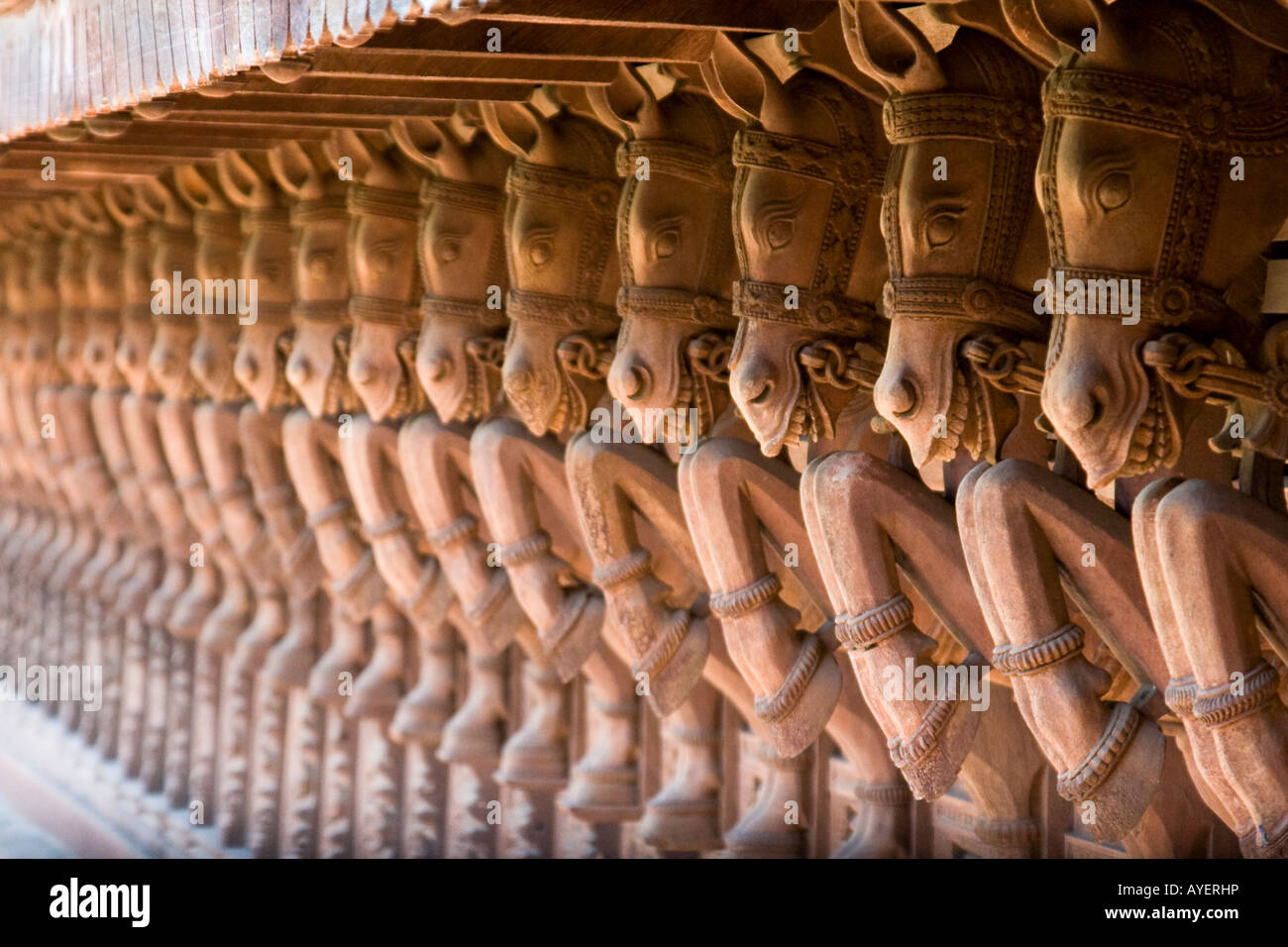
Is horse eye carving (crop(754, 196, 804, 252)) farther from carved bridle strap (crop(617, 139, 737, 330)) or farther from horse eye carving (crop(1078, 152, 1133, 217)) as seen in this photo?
horse eye carving (crop(1078, 152, 1133, 217))

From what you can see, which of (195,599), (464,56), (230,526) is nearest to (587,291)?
(464,56)

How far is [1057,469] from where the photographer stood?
4.95 meters

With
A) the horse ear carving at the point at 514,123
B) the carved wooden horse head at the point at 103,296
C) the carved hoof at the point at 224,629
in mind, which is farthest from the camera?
the carved wooden horse head at the point at 103,296

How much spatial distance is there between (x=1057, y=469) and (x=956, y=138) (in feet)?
2.79

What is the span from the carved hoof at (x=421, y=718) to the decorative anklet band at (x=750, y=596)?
171 inches

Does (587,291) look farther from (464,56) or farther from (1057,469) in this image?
(1057,469)

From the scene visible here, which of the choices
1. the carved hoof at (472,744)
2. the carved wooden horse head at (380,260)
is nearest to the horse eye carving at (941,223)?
the carved wooden horse head at (380,260)

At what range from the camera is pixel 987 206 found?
481 cm

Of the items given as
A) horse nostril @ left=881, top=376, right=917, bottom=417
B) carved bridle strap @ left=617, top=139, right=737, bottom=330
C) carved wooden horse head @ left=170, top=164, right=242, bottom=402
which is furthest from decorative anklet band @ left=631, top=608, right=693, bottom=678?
carved wooden horse head @ left=170, top=164, right=242, bottom=402

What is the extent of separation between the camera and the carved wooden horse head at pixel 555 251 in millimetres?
6832

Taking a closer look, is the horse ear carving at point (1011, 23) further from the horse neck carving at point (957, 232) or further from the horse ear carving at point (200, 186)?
the horse ear carving at point (200, 186)

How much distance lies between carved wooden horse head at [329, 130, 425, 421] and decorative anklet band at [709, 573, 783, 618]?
279 centimetres

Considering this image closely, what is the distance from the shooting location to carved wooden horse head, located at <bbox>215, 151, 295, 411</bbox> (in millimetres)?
9523
